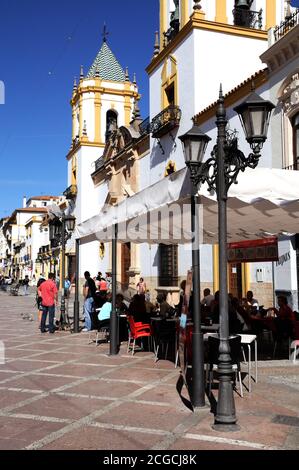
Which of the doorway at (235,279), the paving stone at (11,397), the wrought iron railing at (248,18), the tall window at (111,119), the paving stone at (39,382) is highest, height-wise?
the tall window at (111,119)

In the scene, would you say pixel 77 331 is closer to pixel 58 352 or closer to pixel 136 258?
pixel 58 352

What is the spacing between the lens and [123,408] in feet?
19.8

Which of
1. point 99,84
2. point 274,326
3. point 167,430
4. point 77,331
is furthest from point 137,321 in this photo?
point 99,84

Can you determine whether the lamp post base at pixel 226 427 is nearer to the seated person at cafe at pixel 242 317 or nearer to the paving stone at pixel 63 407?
the paving stone at pixel 63 407

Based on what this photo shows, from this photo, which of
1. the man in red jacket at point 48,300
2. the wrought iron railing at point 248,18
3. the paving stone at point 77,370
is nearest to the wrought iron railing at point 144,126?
the wrought iron railing at point 248,18

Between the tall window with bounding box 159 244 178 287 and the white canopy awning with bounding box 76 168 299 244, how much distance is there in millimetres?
8416

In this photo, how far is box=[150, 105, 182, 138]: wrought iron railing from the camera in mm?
20375

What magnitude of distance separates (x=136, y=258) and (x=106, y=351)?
52.0 ft

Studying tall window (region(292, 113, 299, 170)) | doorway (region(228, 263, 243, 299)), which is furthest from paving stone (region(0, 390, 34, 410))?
doorway (region(228, 263, 243, 299))

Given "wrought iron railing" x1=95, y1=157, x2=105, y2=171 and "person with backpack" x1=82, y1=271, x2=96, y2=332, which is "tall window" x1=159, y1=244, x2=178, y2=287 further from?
"wrought iron railing" x1=95, y1=157, x2=105, y2=171

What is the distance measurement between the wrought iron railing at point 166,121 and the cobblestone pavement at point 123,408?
1286 centimetres

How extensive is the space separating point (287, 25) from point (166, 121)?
721 centimetres

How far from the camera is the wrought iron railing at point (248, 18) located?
20.7 m

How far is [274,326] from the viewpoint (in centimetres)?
940
